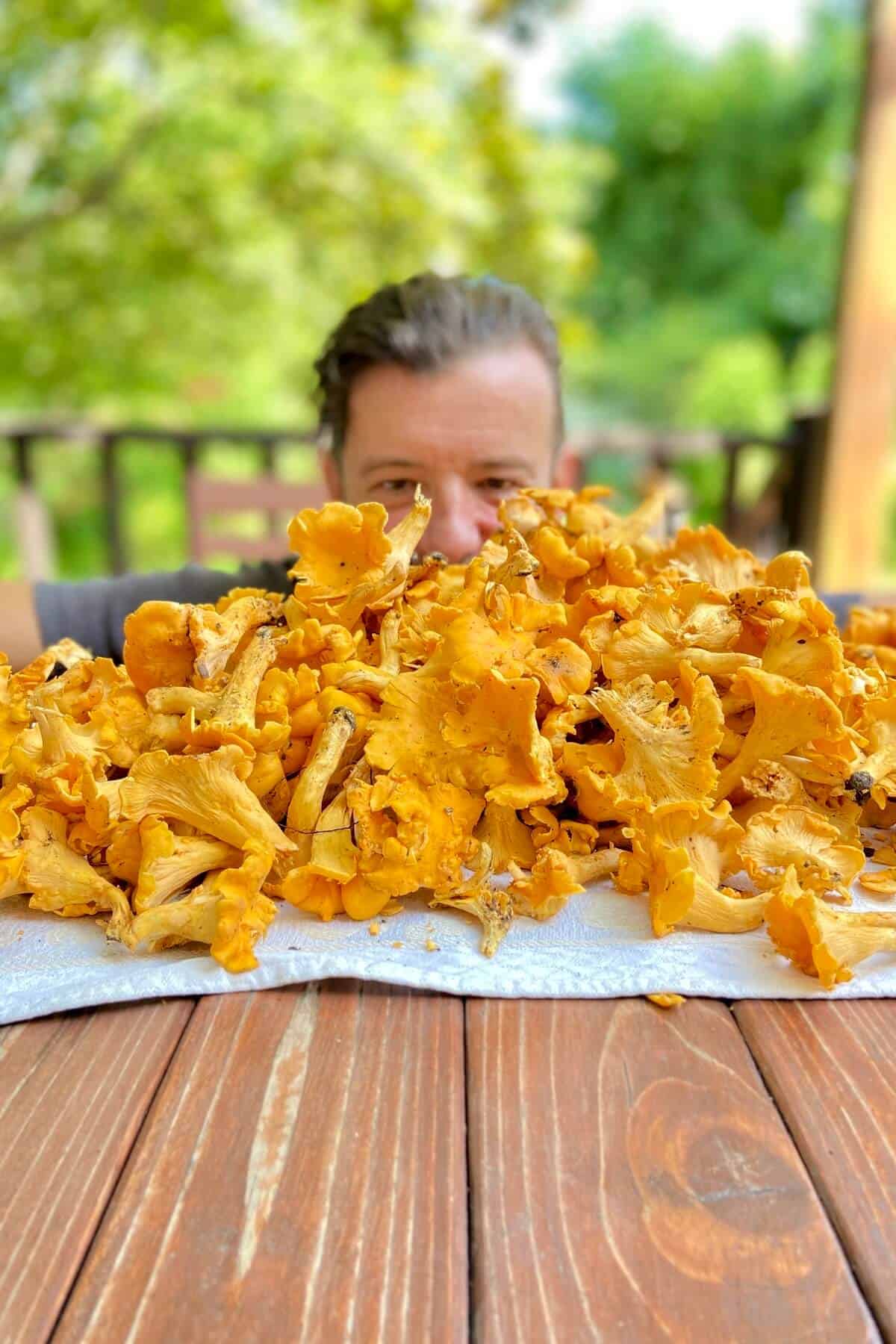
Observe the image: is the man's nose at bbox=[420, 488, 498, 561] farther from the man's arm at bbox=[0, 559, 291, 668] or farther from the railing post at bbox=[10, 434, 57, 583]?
the railing post at bbox=[10, 434, 57, 583]

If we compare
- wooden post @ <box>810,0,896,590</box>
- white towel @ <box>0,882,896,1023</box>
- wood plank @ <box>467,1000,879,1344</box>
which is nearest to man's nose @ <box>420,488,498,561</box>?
white towel @ <box>0,882,896,1023</box>

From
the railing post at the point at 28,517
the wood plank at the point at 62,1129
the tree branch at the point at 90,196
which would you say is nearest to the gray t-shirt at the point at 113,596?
the wood plank at the point at 62,1129

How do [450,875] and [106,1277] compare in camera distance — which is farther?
[450,875]

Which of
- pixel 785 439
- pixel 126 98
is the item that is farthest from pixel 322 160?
pixel 785 439

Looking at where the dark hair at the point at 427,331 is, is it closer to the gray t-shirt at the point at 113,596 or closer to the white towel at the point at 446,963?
the gray t-shirt at the point at 113,596

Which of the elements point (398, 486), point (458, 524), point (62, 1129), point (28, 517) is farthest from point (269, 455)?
point (62, 1129)

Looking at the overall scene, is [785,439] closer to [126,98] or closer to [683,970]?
[683,970]
